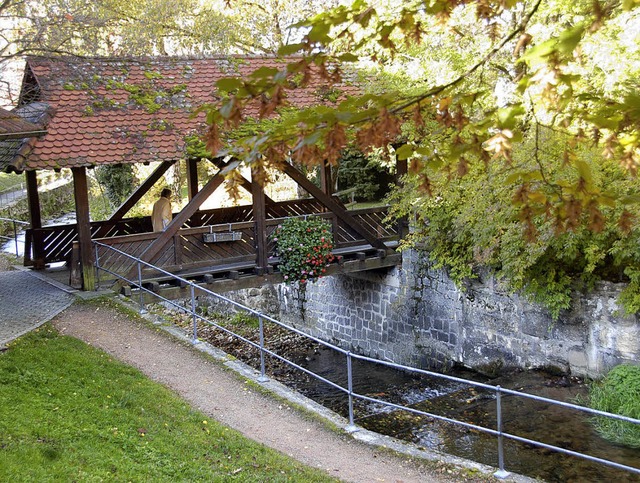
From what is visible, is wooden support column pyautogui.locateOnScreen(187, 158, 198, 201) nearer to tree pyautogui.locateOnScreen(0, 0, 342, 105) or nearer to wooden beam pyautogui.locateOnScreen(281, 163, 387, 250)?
wooden beam pyautogui.locateOnScreen(281, 163, 387, 250)

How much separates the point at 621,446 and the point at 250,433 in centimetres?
457

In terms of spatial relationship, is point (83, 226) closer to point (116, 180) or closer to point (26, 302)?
point (26, 302)

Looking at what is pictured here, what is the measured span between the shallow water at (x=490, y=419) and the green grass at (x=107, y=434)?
10.7 ft

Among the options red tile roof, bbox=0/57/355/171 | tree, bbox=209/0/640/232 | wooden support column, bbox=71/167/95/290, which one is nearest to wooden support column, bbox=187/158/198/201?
red tile roof, bbox=0/57/355/171

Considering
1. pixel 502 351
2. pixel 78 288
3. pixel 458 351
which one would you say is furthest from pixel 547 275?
pixel 78 288

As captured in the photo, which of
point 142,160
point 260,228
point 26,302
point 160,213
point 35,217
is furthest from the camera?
point 35,217

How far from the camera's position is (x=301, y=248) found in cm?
1305

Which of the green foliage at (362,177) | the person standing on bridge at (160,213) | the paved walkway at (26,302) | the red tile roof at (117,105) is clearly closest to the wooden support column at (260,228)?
the red tile roof at (117,105)

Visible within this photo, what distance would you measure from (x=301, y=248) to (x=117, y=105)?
4.20 meters

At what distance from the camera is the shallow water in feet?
26.7

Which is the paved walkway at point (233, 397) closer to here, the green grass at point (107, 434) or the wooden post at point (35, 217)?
the green grass at point (107, 434)

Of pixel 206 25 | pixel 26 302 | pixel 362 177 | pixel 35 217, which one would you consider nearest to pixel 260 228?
pixel 26 302

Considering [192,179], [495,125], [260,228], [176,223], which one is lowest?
[260,228]

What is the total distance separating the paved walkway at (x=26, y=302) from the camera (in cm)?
1009
